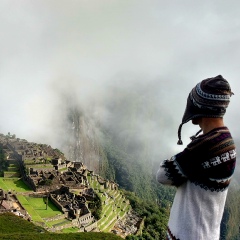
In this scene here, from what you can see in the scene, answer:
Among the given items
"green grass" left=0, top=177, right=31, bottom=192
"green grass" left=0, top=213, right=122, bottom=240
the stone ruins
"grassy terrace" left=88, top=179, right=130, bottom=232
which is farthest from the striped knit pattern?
"green grass" left=0, top=177, right=31, bottom=192

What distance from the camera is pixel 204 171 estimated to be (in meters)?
3.07

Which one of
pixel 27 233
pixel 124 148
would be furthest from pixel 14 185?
pixel 124 148

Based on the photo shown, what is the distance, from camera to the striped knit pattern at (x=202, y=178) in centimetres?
305

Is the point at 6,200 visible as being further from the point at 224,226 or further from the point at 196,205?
the point at 224,226

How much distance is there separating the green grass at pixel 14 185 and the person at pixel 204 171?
82.2 ft

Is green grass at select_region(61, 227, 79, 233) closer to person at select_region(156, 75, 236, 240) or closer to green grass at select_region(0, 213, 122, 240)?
green grass at select_region(0, 213, 122, 240)

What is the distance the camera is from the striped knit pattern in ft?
10.0

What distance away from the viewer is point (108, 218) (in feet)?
93.4

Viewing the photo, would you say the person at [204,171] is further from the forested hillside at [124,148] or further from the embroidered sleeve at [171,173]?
the forested hillside at [124,148]

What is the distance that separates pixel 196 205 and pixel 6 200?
21819 millimetres

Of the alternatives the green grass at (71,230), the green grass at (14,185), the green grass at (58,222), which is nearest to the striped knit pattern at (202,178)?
the green grass at (71,230)

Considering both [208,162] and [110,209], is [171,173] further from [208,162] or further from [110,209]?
[110,209]

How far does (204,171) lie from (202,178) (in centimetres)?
7

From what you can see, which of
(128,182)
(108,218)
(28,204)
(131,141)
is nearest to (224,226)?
(128,182)
